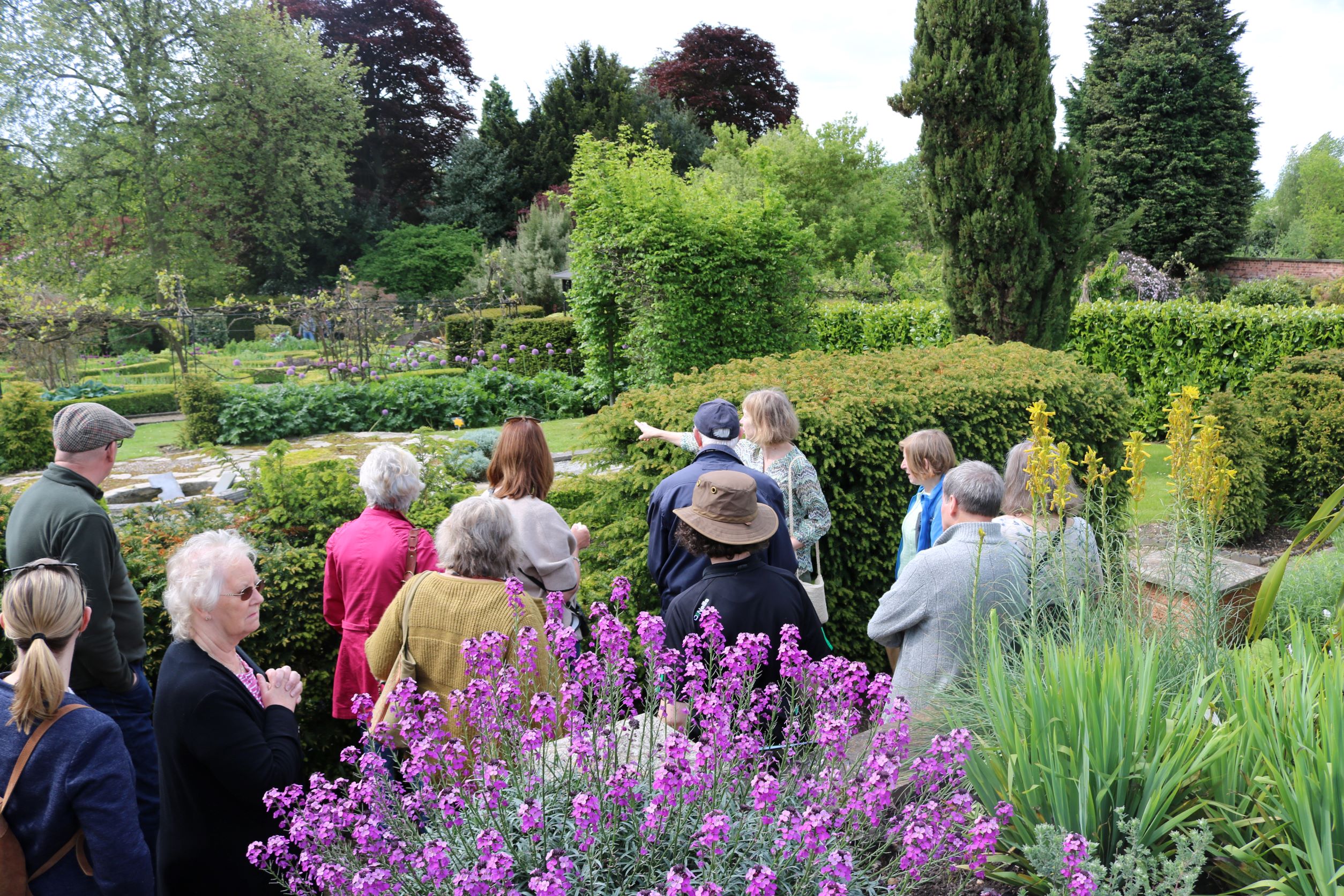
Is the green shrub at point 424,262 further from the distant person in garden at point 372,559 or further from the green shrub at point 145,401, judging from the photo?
the distant person in garden at point 372,559

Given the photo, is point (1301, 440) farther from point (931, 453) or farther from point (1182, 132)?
point (1182, 132)

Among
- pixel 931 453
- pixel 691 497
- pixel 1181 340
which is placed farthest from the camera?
pixel 1181 340

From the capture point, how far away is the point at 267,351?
24031 millimetres

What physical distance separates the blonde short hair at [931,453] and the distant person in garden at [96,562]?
Answer: 126 inches

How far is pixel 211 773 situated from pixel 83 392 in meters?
16.2

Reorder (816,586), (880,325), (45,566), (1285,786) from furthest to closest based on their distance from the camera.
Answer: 1. (880,325)
2. (816,586)
3. (45,566)
4. (1285,786)

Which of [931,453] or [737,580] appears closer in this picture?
[737,580]

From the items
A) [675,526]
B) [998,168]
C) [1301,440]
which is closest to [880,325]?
[998,168]

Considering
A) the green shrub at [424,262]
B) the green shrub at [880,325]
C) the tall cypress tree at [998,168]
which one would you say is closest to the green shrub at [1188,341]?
the green shrub at [880,325]

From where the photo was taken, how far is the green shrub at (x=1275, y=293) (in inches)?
890

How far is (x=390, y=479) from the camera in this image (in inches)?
132

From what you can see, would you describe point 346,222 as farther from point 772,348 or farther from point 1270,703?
point 1270,703

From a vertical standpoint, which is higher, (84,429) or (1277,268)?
(1277,268)

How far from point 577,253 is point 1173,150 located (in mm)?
24300
